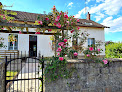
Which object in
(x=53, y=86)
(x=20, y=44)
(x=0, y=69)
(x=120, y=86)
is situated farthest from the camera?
(x=20, y=44)

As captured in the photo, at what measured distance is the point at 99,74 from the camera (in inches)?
93.9

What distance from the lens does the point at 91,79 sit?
235cm

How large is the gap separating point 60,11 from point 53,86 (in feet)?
7.13

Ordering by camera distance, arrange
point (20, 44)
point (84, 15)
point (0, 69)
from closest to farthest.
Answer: point (0, 69)
point (20, 44)
point (84, 15)

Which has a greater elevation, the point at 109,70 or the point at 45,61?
the point at 45,61

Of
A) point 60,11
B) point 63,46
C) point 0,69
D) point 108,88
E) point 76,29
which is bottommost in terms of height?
point 108,88

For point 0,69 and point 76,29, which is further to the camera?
point 76,29

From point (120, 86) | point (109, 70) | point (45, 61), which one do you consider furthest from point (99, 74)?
point (45, 61)

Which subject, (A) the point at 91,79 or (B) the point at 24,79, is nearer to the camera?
(B) the point at 24,79

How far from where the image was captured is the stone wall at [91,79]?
2.21 m

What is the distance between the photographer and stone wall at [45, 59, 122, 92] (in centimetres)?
221

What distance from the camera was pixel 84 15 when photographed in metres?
13.8

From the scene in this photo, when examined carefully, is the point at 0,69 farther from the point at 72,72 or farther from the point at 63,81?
the point at 72,72

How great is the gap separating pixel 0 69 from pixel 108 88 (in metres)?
3.07
